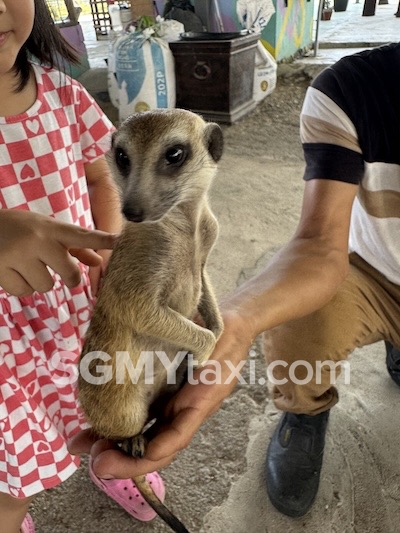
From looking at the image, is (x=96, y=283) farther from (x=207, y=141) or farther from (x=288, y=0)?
(x=288, y=0)

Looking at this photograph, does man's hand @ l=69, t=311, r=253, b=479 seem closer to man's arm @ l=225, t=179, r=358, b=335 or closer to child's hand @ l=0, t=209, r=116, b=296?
man's arm @ l=225, t=179, r=358, b=335

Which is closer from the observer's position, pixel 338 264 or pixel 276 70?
pixel 338 264

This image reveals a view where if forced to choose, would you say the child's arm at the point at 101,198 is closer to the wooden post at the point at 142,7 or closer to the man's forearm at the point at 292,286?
the man's forearm at the point at 292,286

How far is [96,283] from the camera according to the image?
109cm

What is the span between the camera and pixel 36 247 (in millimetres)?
714

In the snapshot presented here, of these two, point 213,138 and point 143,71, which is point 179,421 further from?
point 143,71

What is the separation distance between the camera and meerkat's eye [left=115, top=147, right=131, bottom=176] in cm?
75

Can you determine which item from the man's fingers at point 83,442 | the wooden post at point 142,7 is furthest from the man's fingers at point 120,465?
the wooden post at point 142,7

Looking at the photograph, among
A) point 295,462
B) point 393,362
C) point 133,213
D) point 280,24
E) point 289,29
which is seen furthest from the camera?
point 289,29

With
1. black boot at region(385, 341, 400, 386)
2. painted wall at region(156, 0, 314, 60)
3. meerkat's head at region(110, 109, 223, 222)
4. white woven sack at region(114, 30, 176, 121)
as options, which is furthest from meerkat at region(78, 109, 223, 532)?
painted wall at region(156, 0, 314, 60)

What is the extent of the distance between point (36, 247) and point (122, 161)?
0.20 meters

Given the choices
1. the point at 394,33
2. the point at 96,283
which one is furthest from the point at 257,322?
the point at 394,33

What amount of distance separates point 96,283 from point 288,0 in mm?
3892

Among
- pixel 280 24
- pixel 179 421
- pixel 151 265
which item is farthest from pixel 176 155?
pixel 280 24
